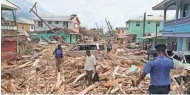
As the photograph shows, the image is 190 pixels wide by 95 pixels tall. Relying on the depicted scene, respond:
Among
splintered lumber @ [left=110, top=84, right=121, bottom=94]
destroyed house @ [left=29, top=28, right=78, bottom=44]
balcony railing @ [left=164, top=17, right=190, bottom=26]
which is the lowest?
splintered lumber @ [left=110, top=84, right=121, bottom=94]

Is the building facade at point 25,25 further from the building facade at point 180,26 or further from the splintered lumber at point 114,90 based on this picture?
the splintered lumber at point 114,90

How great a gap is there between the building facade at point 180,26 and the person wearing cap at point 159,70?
61.3ft

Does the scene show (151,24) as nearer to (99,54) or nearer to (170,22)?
(170,22)

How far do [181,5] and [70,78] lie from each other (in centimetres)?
1793

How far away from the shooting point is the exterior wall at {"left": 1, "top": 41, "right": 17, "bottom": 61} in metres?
21.6

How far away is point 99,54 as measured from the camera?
83.4ft

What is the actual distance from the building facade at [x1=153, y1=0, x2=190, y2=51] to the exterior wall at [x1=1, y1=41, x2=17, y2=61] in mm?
13775

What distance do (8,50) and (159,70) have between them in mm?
17883

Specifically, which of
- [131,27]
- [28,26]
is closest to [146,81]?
[131,27]

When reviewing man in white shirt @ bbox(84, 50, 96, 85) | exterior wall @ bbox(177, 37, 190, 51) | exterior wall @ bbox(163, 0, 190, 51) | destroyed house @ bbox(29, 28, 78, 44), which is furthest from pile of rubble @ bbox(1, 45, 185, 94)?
destroyed house @ bbox(29, 28, 78, 44)

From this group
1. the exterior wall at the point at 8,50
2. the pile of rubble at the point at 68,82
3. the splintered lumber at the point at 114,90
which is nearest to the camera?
the splintered lumber at the point at 114,90

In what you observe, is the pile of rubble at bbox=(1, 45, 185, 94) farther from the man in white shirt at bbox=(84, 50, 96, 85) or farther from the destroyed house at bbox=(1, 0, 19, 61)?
the destroyed house at bbox=(1, 0, 19, 61)

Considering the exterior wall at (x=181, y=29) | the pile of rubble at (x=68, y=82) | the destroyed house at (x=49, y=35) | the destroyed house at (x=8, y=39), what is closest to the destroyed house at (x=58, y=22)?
the destroyed house at (x=49, y=35)

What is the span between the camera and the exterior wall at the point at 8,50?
2159 cm
